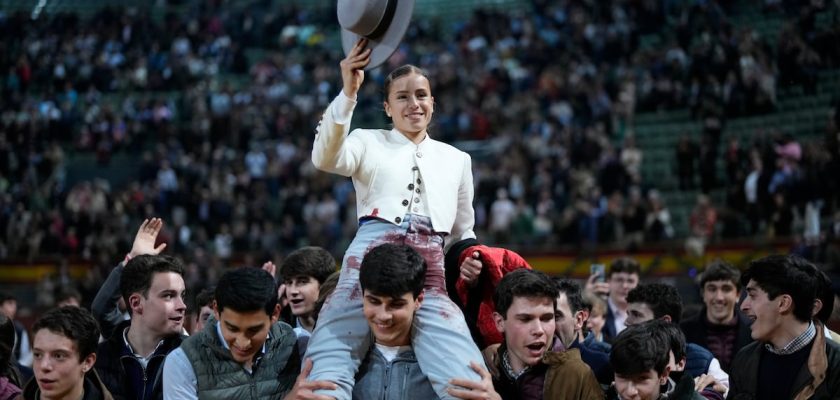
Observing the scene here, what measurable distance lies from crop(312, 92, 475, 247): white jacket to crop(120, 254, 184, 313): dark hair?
3.72ft

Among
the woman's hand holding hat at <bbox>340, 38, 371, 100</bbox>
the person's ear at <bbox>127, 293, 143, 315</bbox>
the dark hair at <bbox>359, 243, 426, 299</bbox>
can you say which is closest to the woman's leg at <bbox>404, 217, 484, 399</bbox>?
the dark hair at <bbox>359, 243, 426, 299</bbox>

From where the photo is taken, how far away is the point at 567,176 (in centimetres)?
1983

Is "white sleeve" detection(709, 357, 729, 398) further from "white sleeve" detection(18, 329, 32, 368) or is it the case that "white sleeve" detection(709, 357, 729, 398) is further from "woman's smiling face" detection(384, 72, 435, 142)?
"white sleeve" detection(18, 329, 32, 368)

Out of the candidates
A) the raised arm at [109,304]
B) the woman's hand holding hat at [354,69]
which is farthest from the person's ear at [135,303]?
the woman's hand holding hat at [354,69]

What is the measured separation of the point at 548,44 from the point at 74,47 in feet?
38.2

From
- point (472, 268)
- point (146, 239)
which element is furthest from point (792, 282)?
point (146, 239)

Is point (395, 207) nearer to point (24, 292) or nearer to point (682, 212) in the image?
point (682, 212)

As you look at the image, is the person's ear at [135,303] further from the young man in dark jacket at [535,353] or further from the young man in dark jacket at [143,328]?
the young man in dark jacket at [535,353]

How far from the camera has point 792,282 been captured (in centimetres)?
529

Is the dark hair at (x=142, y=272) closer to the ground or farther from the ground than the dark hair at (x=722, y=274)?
farther from the ground

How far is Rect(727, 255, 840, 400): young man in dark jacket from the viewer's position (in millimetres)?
5258

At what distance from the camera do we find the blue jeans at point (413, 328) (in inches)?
181

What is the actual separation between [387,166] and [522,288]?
847 mm

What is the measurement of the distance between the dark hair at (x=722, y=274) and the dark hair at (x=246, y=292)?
10.9 feet
